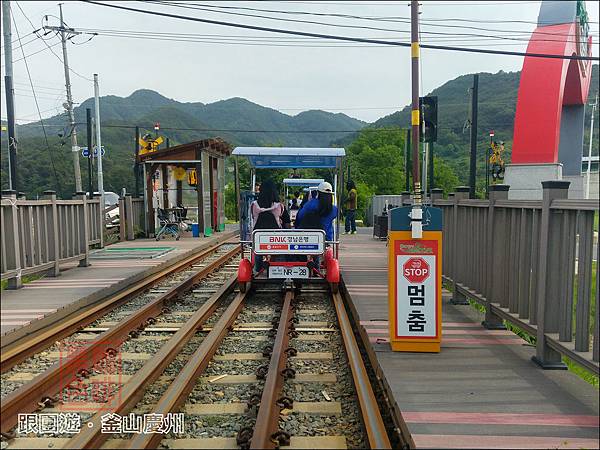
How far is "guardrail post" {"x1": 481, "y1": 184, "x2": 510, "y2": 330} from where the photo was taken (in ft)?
21.6

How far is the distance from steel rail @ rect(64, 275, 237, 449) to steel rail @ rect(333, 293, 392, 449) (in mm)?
1981

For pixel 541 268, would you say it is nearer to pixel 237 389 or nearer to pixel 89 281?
pixel 237 389

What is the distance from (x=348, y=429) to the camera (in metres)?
4.54

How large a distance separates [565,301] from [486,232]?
2217 mm

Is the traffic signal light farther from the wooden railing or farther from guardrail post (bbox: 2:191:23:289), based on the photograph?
guardrail post (bbox: 2:191:23:289)

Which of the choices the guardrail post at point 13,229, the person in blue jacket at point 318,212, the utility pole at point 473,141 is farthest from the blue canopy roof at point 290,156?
the utility pole at point 473,141

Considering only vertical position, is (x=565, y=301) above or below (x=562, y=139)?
below

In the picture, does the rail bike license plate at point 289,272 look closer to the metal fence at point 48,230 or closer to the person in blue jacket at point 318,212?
the person in blue jacket at point 318,212

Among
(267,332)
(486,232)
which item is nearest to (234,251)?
(267,332)

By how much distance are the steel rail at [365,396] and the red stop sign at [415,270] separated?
106 centimetres

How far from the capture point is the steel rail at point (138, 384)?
4051 millimetres

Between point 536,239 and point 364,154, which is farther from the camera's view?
point 364,154

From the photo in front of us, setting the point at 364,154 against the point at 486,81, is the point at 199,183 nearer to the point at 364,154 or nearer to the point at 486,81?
the point at 364,154

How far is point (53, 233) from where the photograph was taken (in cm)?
1054
